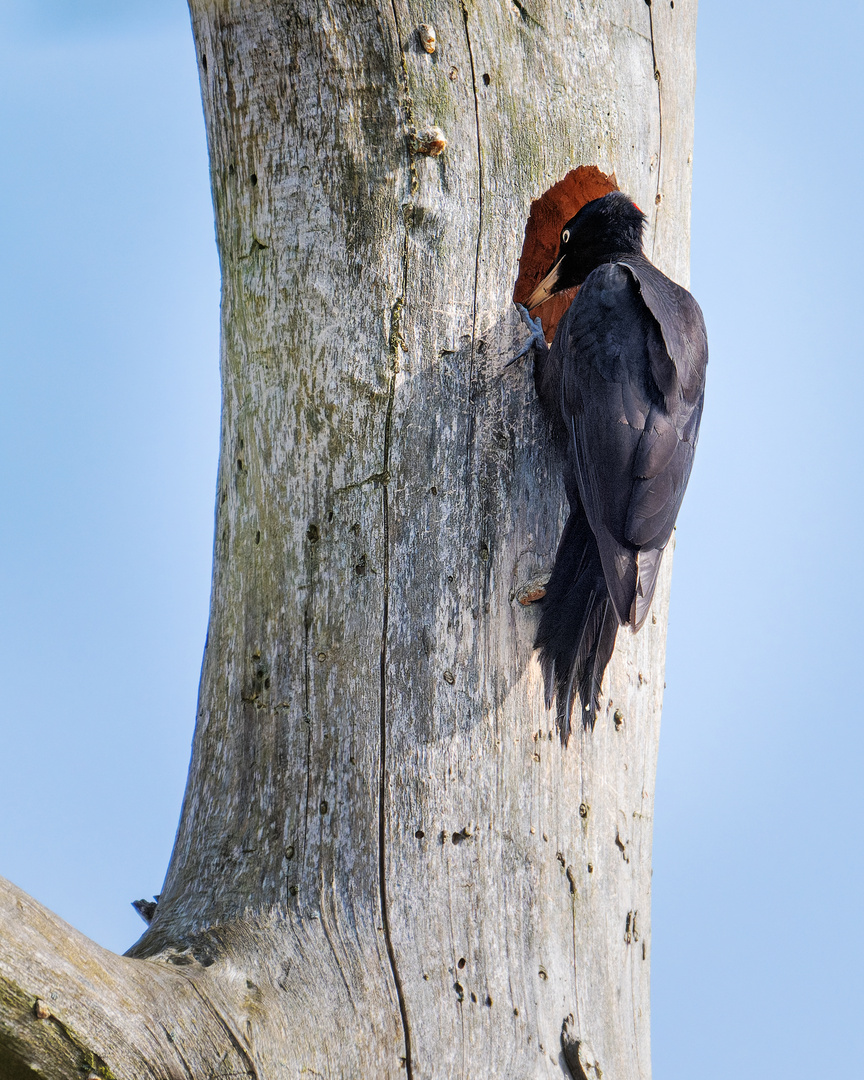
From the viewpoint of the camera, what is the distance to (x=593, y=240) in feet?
8.48

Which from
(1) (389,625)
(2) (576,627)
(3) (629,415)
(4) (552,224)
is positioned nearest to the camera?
(1) (389,625)

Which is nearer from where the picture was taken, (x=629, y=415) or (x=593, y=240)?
(x=629, y=415)

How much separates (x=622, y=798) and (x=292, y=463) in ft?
3.18

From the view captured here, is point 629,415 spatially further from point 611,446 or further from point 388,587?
point 388,587

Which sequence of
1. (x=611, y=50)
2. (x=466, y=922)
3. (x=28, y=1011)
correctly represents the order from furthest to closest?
(x=611, y=50) < (x=466, y=922) < (x=28, y=1011)

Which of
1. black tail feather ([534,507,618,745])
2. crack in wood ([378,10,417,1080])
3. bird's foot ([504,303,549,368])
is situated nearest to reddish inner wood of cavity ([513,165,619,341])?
bird's foot ([504,303,549,368])

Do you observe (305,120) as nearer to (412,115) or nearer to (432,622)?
(412,115)

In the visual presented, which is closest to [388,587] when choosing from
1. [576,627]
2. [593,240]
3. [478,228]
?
[576,627]

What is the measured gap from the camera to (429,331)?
2.07 m

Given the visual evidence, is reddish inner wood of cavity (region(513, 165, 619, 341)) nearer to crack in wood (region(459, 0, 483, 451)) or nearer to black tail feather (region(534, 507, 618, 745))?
crack in wood (region(459, 0, 483, 451))

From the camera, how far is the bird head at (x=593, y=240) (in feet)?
8.25

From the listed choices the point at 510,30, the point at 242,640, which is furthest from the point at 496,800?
the point at 510,30

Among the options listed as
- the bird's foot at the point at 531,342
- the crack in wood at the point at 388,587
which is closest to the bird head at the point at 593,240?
the bird's foot at the point at 531,342

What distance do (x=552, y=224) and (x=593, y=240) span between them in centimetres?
20
